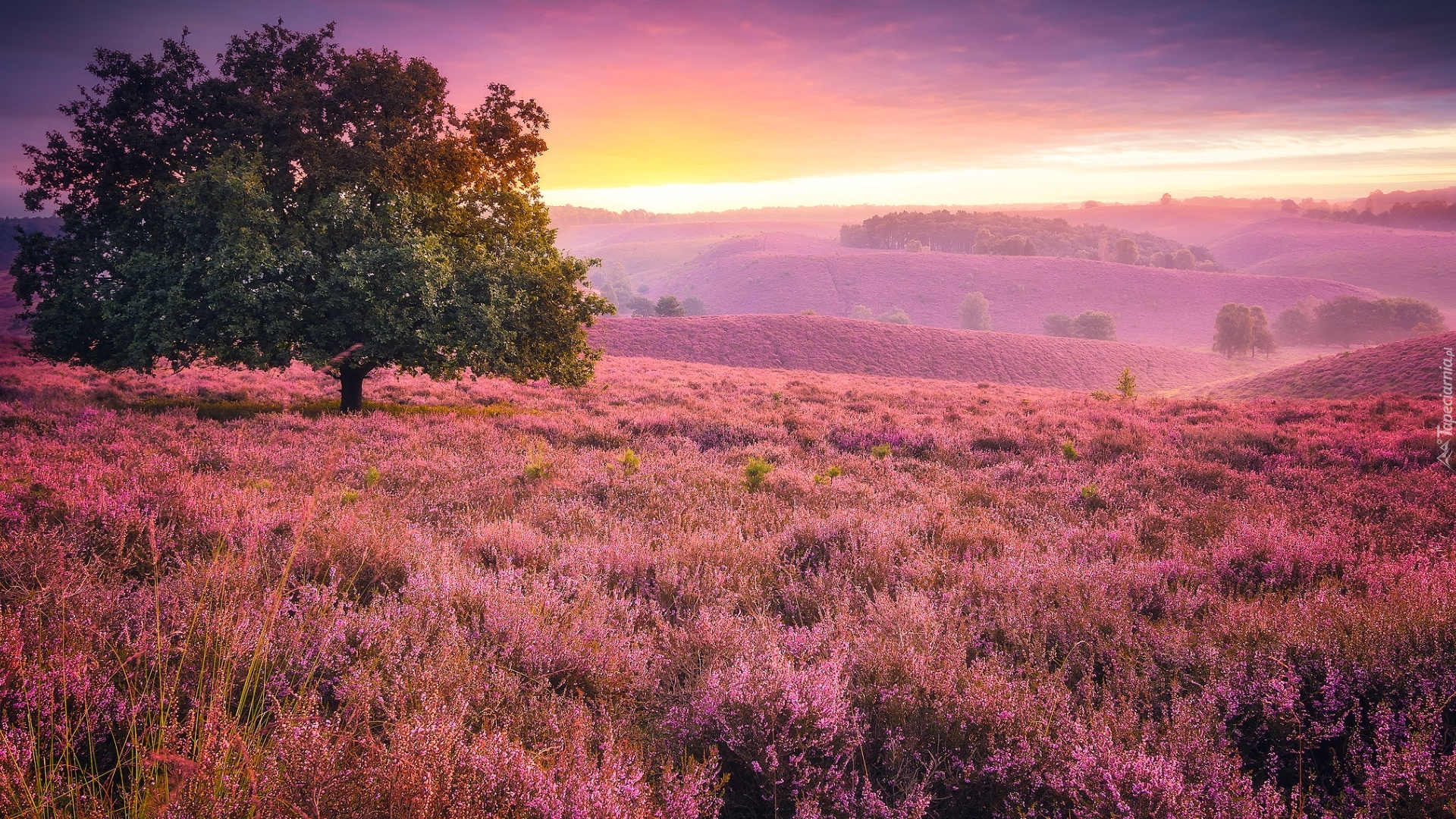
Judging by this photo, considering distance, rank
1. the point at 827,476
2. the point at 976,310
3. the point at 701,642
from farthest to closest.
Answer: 1. the point at 976,310
2. the point at 827,476
3. the point at 701,642

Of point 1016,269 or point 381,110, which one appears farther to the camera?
point 1016,269

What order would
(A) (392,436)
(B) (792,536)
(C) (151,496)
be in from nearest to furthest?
1. (C) (151,496)
2. (B) (792,536)
3. (A) (392,436)

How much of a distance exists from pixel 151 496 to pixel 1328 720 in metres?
8.96

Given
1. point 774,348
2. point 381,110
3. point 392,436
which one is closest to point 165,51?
point 381,110

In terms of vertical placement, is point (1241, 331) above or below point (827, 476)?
above

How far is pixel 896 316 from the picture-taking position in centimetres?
9788

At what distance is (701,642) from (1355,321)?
120871 millimetres

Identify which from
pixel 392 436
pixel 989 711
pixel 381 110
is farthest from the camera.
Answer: pixel 381 110

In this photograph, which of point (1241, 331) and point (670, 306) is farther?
point (670, 306)

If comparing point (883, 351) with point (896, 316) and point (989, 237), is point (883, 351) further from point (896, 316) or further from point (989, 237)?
point (989, 237)

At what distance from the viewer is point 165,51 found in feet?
37.6

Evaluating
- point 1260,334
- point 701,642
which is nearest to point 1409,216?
point 1260,334

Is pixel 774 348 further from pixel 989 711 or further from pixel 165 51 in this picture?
pixel 989 711

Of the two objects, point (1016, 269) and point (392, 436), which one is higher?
point (1016, 269)
